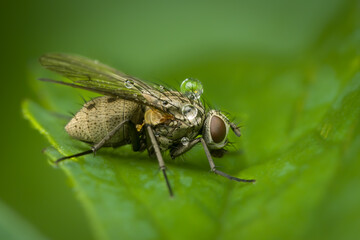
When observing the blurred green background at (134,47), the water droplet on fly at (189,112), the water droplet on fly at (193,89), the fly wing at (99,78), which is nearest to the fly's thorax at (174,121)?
the water droplet on fly at (189,112)

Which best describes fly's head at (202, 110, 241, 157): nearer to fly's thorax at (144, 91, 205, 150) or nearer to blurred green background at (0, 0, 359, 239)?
fly's thorax at (144, 91, 205, 150)

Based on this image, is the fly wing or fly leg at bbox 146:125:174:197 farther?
the fly wing

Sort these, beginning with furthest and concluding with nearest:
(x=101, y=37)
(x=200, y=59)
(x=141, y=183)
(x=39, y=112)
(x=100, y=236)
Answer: (x=101, y=37), (x=200, y=59), (x=39, y=112), (x=141, y=183), (x=100, y=236)

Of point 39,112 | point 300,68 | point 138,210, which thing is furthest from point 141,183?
point 300,68

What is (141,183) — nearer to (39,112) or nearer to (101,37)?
(39,112)

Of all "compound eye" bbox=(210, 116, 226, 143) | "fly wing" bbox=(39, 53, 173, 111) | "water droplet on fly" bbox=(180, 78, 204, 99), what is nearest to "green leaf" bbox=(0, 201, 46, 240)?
"fly wing" bbox=(39, 53, 173, 111)

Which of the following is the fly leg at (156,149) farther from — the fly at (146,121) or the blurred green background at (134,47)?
the blurred green background at (134,47)
